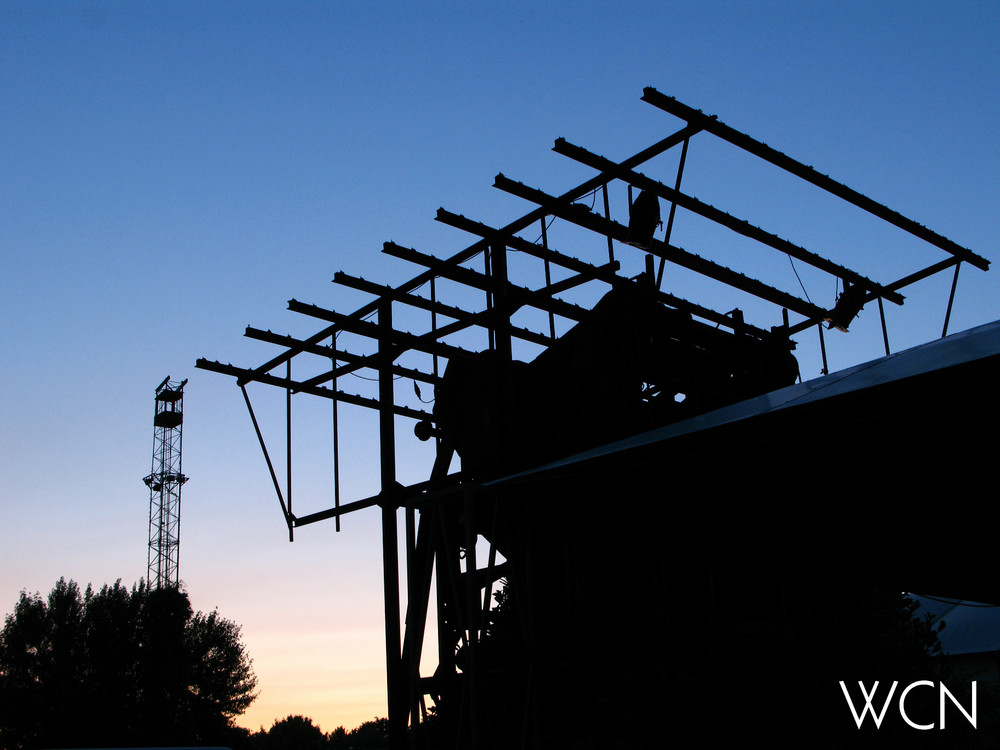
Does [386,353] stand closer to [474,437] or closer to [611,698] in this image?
[474,437]

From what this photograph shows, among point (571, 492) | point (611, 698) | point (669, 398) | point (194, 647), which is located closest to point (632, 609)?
point (611, 698)

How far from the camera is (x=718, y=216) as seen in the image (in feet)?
52.7

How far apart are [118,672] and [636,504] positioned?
43905mm

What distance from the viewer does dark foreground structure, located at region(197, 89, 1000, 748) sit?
9.50 metres

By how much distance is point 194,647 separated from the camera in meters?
49.6

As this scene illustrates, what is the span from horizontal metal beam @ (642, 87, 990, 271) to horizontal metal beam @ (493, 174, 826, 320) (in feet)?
5.84

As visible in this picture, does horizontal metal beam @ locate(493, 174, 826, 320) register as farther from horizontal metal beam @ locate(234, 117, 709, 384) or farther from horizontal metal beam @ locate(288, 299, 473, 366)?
horizontal metal beam @ locate(288, 299, 473, 366)

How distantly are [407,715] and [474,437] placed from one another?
4.78 m

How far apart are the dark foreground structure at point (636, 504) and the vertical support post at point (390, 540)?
0.04 metres

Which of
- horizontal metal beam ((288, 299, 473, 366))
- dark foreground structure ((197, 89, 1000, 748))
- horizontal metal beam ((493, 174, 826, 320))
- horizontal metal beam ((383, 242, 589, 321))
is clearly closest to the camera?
dark foreground structure ((197, 89, 1000, 748))

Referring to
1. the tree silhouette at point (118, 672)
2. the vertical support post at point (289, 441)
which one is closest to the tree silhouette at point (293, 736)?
the tree silhouette at point (118, 672)

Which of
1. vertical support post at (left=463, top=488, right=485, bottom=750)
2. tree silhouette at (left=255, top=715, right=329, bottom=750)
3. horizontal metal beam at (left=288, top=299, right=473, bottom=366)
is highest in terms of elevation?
horizontal metal beam at (left=288, top=299, right=473, bottom=366)

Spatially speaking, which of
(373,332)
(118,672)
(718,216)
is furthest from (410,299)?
(118,672)

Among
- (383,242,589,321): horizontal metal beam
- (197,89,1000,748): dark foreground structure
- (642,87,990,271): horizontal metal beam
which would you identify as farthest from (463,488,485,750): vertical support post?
(642,87,990,271): horizontal metal beam
